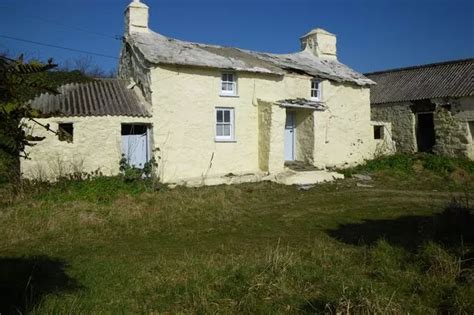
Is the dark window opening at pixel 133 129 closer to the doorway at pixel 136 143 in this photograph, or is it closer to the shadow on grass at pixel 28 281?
the doorway at pixel 136 143

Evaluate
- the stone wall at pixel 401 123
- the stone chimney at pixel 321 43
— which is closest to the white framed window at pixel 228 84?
the stone chimney at pixel 321 43

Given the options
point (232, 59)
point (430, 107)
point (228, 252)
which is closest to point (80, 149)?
point (232, 59)

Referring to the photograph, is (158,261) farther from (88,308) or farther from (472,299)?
(472,299)

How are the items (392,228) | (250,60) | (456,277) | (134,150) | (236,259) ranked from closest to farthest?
(456,277) < (236,259) < (392,228) < (134,150) < (250,60)

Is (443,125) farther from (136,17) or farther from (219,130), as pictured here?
(136,17)

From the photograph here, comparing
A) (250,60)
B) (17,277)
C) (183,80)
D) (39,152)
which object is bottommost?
(17,277)

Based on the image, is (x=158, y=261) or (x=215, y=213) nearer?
(x=158, y=261)

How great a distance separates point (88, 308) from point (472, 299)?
16.0ft

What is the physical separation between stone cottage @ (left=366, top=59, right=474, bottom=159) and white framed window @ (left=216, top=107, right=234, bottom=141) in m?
12.2

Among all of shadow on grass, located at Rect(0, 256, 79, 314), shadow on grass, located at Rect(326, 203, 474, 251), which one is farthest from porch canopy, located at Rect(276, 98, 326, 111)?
shadow on grass, located at Rect(0, 256, 79, 314)

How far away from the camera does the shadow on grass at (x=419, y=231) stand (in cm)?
800

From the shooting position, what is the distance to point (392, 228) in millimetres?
10234

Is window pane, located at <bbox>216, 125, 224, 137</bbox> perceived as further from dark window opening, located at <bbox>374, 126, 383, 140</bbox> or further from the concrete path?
dark window opening, located at <bbox>374, 126, 383, 140</bbox>

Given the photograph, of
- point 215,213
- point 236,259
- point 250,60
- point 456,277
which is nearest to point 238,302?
point 236,259
